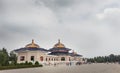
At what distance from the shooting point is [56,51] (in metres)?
81.5

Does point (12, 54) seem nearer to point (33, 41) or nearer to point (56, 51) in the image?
point (33, 41)

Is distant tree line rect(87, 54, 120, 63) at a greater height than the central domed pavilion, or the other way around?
the central domed pavilion

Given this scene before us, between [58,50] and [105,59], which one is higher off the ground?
[58,50]

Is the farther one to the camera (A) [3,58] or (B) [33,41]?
(B) [33,41]

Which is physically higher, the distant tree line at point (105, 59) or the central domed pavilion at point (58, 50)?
the central domed pavilion at point (58, 50)

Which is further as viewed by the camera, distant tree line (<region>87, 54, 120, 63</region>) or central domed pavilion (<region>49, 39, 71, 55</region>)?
distant tree line (<region>87, 54, 120, 63</region>)

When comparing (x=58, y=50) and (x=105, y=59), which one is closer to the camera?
(x=58, y=50)

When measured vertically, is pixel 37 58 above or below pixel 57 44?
below

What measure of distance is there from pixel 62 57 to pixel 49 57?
9.32 metres

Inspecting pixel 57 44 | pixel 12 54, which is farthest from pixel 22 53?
pixel 57 44

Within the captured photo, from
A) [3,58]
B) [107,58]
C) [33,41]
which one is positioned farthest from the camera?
[107,58]

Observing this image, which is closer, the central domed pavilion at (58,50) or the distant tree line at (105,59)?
the central domed pavilion at (58,50)

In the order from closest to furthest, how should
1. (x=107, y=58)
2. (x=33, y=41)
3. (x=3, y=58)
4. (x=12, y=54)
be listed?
(x=3, y=58), (x=33, y=41), (x=12, y=54), (x=107, y=58)

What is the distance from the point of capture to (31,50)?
2566 inches
